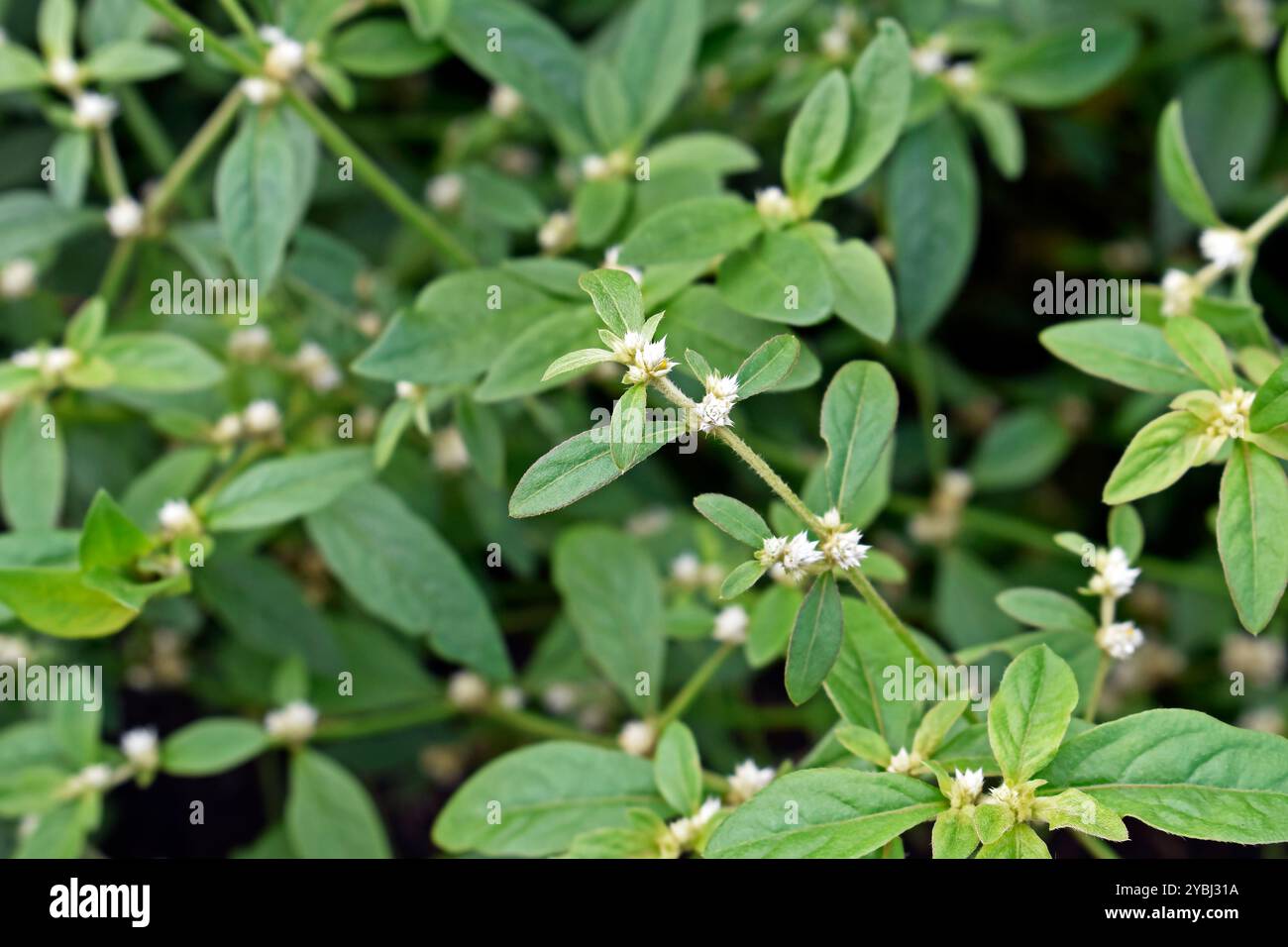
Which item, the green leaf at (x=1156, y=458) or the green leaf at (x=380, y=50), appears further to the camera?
the green leaf at (x=380, y=50)

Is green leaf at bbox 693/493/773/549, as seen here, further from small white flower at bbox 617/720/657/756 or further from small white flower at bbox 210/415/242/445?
small white flower at bbox 210/415/242/445

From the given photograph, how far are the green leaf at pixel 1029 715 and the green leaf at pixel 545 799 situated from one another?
36 cm

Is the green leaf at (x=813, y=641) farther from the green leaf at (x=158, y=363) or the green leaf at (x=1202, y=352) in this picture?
the green leaf at (x=158, y=363)

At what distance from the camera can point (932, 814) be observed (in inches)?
38.2

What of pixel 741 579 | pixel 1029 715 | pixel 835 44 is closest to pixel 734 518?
pixel 741 579

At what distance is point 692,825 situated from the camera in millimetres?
1113

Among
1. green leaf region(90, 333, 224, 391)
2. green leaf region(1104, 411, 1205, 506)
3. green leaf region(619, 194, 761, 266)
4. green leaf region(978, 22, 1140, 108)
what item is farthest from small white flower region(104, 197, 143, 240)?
green leaf region(1104, 411, 1205, 506)

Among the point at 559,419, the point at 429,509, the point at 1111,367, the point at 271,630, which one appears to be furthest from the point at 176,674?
the point at 1111,367

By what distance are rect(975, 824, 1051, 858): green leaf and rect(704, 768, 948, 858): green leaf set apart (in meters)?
0.05

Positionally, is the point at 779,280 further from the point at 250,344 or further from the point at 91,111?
the point at 91,111

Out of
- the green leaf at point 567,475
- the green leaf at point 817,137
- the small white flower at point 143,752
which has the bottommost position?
the small white flower at point 143,752

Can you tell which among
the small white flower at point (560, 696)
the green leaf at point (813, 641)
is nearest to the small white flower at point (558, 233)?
the small white flower at point (560, 696)

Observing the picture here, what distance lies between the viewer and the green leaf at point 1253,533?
3.35 ft

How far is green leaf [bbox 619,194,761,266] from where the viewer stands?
1.19 m
